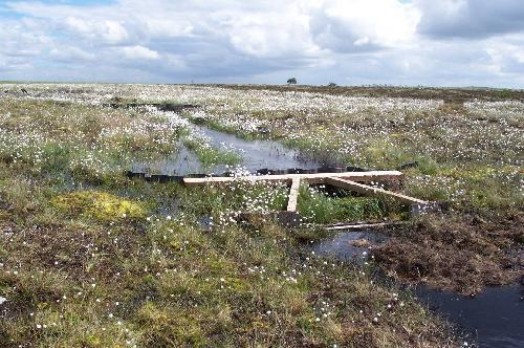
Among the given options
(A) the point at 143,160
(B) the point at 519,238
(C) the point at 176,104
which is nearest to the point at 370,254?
(B) the point at 519,238

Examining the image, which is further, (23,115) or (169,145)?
(23,115)

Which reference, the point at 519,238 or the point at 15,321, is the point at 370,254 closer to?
the point at 519,238

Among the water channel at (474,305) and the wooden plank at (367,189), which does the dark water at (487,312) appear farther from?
the wooden plank at (367,189)

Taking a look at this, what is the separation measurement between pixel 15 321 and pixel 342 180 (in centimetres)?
1029

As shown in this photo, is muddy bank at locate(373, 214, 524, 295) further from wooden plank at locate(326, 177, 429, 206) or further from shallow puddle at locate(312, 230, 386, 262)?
wooden plank at locate(326, 177, 429, 206)

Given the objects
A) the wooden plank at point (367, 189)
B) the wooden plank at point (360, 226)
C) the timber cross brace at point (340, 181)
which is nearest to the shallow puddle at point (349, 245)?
the wooden plank at point (360, 226)

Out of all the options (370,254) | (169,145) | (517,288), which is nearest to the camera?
(517,288)

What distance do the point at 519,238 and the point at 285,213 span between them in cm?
510

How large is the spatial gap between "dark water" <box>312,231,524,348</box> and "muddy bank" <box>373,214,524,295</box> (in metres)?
0.26

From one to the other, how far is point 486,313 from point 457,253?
2296 millimetres

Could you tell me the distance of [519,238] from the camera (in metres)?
11.6

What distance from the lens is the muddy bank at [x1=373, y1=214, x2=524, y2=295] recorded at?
9445 millimetres

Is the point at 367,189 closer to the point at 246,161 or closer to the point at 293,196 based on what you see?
the point at 293,196

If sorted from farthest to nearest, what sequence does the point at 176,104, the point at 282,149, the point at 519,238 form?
the point at 176,104 → the point at 282,149 → the point at 519,238
